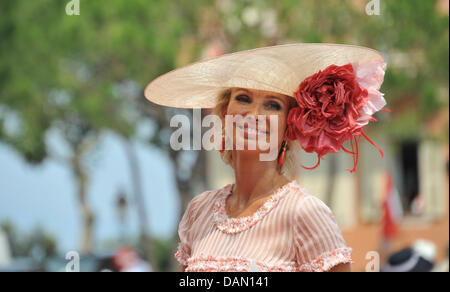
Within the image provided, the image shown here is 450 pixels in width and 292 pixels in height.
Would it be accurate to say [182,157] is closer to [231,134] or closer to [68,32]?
[68,32]

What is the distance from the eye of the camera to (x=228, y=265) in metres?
2.61

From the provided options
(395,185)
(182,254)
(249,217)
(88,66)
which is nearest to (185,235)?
(182,254)

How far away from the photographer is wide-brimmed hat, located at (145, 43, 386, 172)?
2676 mm

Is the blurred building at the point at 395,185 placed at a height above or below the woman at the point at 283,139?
below

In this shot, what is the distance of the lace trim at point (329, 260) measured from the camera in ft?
8.20

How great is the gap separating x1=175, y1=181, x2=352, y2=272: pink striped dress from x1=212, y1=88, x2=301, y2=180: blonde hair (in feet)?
0.37

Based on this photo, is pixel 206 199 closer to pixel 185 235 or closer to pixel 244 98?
pixel 185 235

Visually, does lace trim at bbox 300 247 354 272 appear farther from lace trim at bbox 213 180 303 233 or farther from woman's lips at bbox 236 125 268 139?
woman's lips at bbox 236 125 268 139

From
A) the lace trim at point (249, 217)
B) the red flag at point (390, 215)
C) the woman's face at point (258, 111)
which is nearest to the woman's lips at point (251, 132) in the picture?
the woman's face at point (258, 111)

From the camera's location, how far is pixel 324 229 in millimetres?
2561

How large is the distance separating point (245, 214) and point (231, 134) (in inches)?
11.3

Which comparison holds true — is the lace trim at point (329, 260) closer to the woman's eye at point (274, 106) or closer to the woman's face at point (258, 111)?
the woman's face at point (258, 111)

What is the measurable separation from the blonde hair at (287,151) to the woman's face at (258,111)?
2.8 inches
